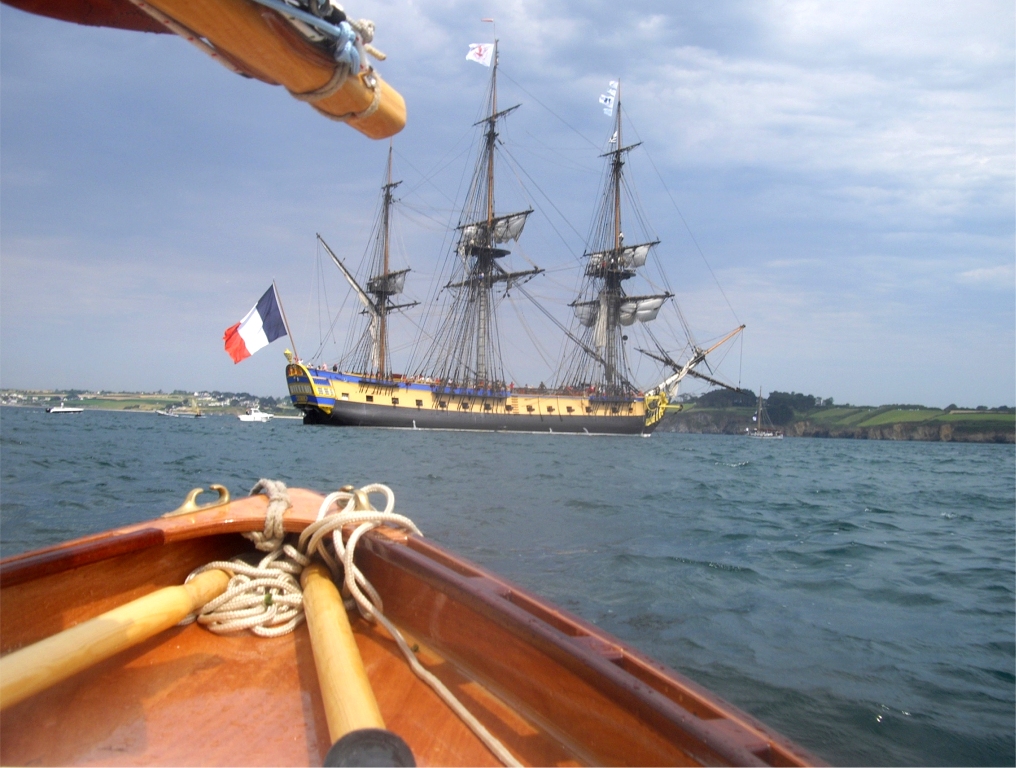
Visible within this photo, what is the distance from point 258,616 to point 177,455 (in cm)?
1683

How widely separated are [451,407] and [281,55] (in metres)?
47.0

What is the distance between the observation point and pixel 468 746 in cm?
189

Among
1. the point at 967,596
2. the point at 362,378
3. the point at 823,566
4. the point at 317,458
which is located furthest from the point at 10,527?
the point at 362,378

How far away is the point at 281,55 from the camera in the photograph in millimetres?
1354

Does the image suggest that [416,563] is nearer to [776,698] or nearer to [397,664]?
[397,664]

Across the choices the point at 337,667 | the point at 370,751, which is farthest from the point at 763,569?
the point at 370,751

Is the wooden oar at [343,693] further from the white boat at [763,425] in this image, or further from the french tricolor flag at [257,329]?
the white boat at [763,425]

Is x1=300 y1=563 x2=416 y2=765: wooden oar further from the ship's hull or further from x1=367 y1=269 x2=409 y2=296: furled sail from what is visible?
x1=367 y1=269 x2=409 y2=296: furled sail

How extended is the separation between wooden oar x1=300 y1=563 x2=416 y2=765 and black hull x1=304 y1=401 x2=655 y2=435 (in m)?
43.0

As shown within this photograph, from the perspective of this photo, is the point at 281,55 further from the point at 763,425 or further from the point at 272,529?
the point at 763,425

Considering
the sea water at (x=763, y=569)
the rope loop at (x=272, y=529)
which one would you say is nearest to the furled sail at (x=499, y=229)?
the sea water at (x=763, y=569)

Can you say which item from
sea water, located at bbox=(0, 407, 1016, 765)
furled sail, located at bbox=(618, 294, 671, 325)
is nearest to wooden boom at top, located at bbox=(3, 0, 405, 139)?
sea water, located at bbox=(0, 407, 1016, 765)

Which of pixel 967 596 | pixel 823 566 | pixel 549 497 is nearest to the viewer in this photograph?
pixel 967 596

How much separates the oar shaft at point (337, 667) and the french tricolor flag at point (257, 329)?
36.3 ft
